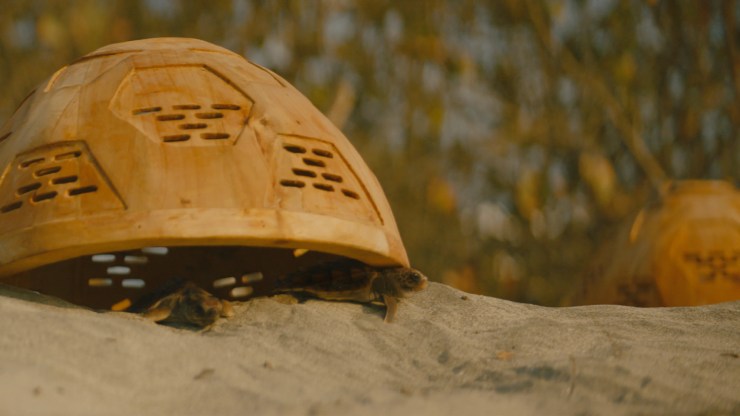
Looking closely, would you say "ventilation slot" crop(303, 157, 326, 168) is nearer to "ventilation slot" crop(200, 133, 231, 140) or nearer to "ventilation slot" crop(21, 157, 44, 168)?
"ventilation slot" crop(200, 133, 231, 140)

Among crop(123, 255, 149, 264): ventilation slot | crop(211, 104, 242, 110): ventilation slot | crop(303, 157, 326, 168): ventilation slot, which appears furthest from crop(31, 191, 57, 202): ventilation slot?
crop(123, 255, 149, 264): ventilation slot

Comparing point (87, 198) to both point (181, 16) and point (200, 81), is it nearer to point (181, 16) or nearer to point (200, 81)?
point (200, 81)

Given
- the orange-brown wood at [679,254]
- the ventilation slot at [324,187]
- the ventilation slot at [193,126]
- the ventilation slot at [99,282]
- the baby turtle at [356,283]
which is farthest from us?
the orange-brown wood at [679,254]

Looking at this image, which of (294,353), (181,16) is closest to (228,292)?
(294,353)

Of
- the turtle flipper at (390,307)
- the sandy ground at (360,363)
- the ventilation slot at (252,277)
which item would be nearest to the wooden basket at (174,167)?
the turtle flipper at (390,307)

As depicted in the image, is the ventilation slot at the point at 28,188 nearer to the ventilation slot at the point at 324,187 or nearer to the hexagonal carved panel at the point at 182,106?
the hexagonal carved panel at the point at 182,106
